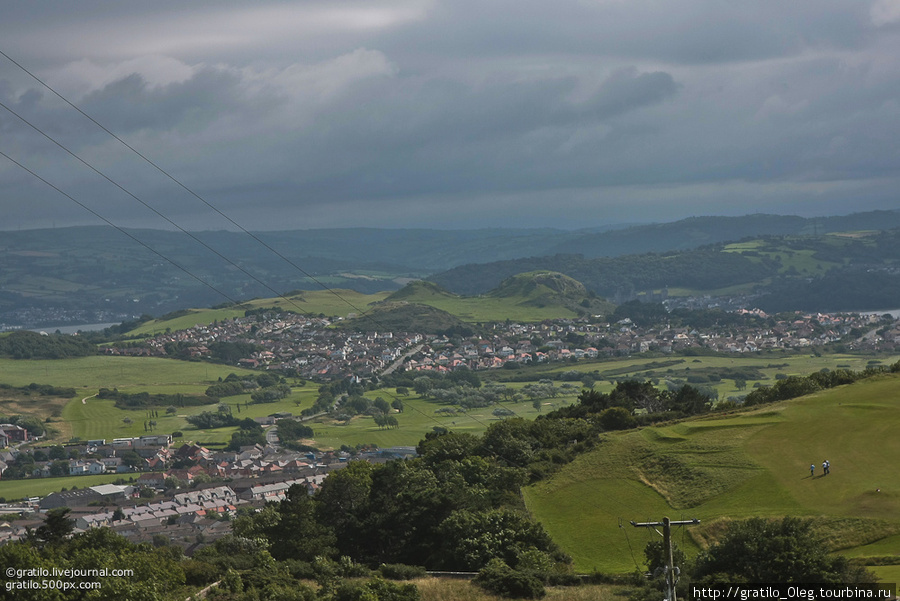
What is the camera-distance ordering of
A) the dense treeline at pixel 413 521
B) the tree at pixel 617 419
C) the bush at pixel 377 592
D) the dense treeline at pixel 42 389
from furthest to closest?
the dense treeline at pixel 42 389
the tree at pixel 617 419
the dense treeline at pixel 413 521
the bush at pixel 377 592

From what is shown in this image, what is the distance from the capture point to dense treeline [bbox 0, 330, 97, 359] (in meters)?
184

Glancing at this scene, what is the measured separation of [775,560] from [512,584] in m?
8.52

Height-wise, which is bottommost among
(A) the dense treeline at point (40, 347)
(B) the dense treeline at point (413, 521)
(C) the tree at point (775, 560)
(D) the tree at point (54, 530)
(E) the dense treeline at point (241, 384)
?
(E) the dense treeline at point (241, 384)

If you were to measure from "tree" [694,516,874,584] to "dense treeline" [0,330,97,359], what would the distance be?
181 metres

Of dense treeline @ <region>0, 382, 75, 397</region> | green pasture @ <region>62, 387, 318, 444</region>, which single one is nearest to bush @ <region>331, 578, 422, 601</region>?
green pasture @ <region>62, 387, 318, 444</region>

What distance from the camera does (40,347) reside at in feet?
615

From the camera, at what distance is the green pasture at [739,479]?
3309 cm

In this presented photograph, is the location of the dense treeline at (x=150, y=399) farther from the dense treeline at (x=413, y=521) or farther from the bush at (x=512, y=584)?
the bush at (x=512, y=584)

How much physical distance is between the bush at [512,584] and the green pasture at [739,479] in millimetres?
4486

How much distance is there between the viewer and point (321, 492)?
4375cm

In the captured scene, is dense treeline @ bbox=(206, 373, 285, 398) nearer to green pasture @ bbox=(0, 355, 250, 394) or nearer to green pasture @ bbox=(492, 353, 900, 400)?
green pasture @ bbox=(0, 355, 250, 394)

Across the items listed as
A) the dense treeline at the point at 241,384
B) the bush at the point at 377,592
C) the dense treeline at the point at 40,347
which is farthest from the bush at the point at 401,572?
the dense treeline at the point at 40,347

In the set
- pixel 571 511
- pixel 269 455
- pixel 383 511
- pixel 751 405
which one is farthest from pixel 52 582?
pixel 269 455

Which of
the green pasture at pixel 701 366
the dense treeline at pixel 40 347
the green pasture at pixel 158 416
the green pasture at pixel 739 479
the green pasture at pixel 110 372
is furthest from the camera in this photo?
the dense treeline at pixel 40 347
